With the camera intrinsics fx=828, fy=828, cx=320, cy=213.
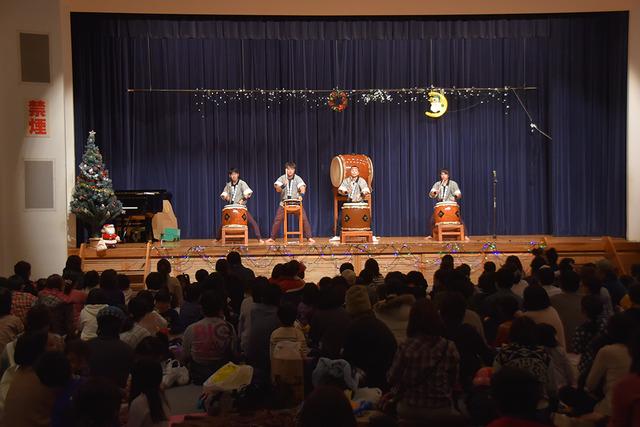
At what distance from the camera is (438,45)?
1581cm

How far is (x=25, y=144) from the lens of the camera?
41.8 ft

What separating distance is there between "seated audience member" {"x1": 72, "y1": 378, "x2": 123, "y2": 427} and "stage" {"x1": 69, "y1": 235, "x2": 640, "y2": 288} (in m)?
9.15

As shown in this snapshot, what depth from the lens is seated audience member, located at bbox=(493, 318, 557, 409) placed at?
4535mm

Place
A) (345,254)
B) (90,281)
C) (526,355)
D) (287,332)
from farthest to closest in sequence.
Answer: (345,254)
(90,281)
(287,332)
(526,355)

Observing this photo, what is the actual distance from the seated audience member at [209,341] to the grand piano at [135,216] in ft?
25.9

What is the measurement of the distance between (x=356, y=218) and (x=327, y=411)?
10.3 meters

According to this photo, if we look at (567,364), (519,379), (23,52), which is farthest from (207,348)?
(23,52)

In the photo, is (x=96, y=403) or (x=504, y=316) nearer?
(x=96, y=403)

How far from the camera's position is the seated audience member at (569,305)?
674cm

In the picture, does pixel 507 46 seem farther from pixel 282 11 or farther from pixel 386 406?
pixel 386 406

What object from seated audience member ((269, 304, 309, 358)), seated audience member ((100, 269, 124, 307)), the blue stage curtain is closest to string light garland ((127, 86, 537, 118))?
the blue stage curtain

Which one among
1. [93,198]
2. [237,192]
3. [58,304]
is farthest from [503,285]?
[93,198]

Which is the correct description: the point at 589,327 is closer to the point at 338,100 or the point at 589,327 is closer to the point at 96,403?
the point at 96,403

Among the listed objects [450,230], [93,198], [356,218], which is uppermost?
[93,198]
